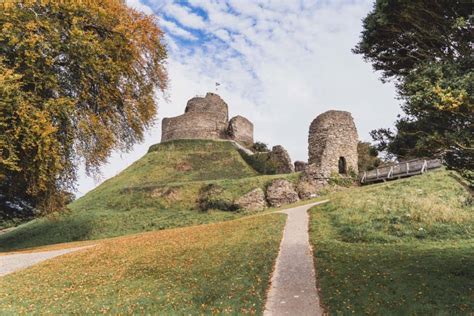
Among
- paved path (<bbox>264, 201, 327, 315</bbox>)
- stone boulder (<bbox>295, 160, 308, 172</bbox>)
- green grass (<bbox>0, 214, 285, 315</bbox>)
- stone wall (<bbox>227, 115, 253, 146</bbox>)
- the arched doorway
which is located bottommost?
paved path (<bbox>264, 201, 327, 315</bbox>)

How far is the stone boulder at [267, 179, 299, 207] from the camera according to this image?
87.0 feet

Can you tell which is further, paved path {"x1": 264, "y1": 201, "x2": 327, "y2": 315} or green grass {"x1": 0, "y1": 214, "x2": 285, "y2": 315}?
green grass {"x1": 0, "y1": 214, "x2": 285, "y2": 315}

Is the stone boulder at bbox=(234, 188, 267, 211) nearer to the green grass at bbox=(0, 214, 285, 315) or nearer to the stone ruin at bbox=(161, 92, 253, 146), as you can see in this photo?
the green grass at bbox=(0, 214, 285, 315)

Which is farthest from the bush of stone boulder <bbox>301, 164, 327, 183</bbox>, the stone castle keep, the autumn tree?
the autumn tree

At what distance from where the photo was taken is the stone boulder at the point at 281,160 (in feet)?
120

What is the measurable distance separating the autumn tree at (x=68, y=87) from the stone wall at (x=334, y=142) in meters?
15.6

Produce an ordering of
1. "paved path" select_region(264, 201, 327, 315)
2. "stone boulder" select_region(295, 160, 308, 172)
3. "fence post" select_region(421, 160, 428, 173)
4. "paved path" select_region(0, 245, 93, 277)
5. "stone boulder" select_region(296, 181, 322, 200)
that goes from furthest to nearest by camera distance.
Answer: "stone boulder" select_region(295, 160, 308, 172) < "stone boulder" select_region(296, 181, 322, 200) < "fence post" select_region(421, 160, 428, 173) < "paved path" select_region(0, 245, 93, 277) < "paved path" select_region(264, 201, 327, 315)

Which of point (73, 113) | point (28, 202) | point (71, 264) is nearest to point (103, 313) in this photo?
point (71, 264)

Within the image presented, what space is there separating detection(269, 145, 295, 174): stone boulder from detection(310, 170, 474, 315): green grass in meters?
17.6

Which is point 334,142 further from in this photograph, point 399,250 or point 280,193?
point 399,250

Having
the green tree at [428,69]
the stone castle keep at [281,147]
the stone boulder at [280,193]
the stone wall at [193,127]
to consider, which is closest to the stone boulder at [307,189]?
the stone boulder at [280,193]

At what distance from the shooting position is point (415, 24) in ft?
25.5

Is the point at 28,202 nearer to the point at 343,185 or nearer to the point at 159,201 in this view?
the point at 159,201

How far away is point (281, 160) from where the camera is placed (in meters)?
37.1
